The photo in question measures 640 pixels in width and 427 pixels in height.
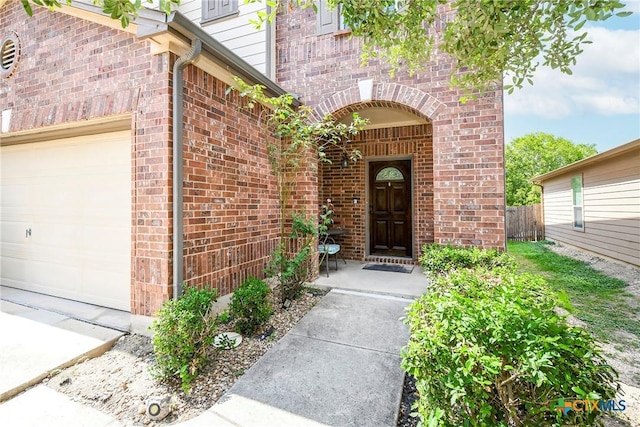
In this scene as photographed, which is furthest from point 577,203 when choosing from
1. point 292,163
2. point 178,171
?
point 178,171

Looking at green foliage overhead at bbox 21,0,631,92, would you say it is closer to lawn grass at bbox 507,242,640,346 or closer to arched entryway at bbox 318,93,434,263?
lawn grass at bbox 507,242,640,346

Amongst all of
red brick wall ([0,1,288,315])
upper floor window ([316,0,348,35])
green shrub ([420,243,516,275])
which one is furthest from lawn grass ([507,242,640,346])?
upper floor window ([316,0,348,35])

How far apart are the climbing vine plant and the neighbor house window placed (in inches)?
363

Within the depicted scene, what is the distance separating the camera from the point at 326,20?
4895 millimetres

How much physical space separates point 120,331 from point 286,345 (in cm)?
180

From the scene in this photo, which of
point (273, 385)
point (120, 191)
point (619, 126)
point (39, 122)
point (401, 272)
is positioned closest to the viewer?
point (273, 385)

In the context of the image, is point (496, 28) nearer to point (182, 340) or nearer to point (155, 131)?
point (155, 131)

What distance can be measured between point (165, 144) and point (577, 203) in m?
12.4

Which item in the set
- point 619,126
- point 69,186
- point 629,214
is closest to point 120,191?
point 69,186

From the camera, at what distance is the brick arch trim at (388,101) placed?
4.26m

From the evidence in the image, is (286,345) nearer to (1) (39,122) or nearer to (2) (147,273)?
(2) (147,273)

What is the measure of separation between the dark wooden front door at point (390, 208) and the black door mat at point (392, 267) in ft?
1.89

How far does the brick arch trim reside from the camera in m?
4.26

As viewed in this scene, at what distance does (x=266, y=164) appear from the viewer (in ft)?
14.7
